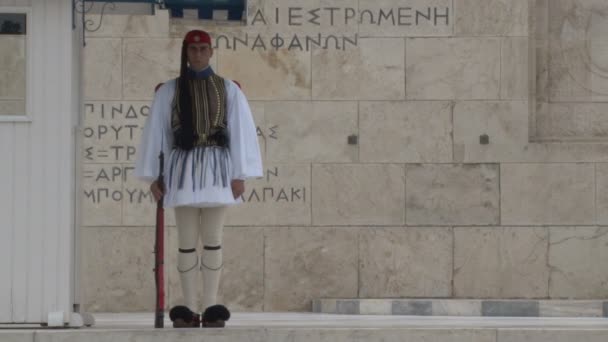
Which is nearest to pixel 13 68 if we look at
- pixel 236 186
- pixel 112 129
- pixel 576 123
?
pixel 236 186

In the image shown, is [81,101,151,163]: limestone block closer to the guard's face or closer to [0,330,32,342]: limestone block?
the guard's face

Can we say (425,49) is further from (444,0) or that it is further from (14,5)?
(14,5)

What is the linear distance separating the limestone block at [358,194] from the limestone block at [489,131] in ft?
2.28

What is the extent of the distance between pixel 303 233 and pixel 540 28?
117 inches

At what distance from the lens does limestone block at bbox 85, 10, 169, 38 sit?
53.9 ft

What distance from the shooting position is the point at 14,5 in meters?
11.9

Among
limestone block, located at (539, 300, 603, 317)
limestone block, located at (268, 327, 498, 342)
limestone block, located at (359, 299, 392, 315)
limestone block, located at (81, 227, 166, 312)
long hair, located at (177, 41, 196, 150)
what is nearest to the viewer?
limestone block, located at (268, 327, 498, 342)

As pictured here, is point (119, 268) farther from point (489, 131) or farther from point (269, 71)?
point (489, 131)

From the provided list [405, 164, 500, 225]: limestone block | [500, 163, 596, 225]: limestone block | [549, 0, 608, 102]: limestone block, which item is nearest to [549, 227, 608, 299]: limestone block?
[500, 163, 596, 225]: limestone block

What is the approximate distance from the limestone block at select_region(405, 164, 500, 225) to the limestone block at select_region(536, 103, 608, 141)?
68 cm

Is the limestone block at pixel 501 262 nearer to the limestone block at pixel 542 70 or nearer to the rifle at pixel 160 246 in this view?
the limestone block at pixel 542 70

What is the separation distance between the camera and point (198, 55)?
39.0ft

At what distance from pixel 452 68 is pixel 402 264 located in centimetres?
188

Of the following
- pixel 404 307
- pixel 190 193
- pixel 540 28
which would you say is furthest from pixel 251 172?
pixel 540 28
